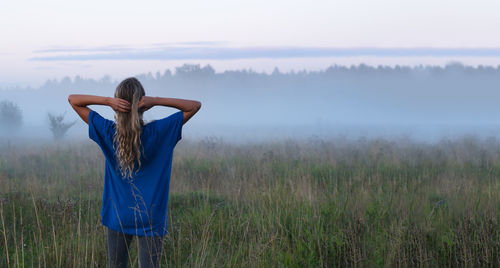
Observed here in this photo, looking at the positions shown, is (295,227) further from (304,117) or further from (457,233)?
(304,117)

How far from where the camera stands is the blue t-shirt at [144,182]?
2.83 meters

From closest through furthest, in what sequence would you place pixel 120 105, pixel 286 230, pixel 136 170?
pixel 120 105, pixel 136 170, pixel 286 230

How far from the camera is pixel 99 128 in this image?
2895 mm

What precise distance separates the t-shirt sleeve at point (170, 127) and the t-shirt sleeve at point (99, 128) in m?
0.36

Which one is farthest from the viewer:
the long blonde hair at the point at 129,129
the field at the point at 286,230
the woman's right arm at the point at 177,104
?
the field at the point at 286,230

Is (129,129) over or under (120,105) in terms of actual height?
under

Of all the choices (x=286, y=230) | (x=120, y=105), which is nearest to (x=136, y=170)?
(x=120, y=105)

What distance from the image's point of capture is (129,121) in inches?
108

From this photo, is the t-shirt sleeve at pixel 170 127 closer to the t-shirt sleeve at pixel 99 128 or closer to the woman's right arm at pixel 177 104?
the woman's right arm at pixel 177 104

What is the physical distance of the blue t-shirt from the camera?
111 inches

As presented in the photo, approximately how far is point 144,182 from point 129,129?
1.32 feet

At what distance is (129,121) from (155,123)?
0.20 metres

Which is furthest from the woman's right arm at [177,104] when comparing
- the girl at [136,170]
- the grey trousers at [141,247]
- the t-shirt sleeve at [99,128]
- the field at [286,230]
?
the field at [286,230]

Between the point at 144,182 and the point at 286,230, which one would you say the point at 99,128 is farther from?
the point at 286,230
